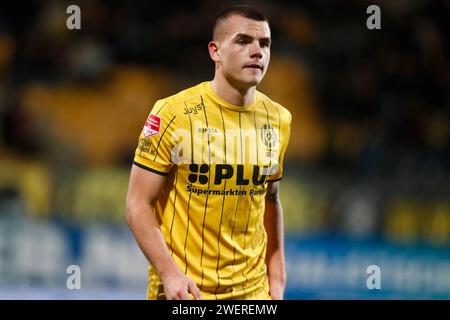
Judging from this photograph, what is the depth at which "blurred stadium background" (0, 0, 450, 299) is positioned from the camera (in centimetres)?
685

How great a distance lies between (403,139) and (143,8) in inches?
104

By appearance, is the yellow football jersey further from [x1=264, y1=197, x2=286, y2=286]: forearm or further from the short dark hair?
the short dark hair

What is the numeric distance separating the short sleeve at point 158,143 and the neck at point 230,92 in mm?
267

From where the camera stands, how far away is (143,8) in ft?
25.0

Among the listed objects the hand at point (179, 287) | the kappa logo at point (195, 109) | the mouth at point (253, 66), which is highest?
the mouth at point (253, 66)

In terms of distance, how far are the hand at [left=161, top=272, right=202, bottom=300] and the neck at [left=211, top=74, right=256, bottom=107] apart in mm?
877

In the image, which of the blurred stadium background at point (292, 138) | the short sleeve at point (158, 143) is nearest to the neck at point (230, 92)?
the short sleeve at point (158, 143)

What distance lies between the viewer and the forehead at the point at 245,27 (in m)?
3.81

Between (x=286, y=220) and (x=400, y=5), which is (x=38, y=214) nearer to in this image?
(x=286, y=220)

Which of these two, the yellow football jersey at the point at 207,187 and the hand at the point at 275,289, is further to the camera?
the hand at the point at 275,289

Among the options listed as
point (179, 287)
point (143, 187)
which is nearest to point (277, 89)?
point (143, 187)

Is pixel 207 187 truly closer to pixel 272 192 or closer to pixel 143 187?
pixel 143 187

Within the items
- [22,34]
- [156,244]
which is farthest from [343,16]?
[156,244]

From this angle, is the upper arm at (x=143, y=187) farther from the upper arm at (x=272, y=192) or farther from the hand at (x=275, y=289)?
the hand at (x=275, y=289)
